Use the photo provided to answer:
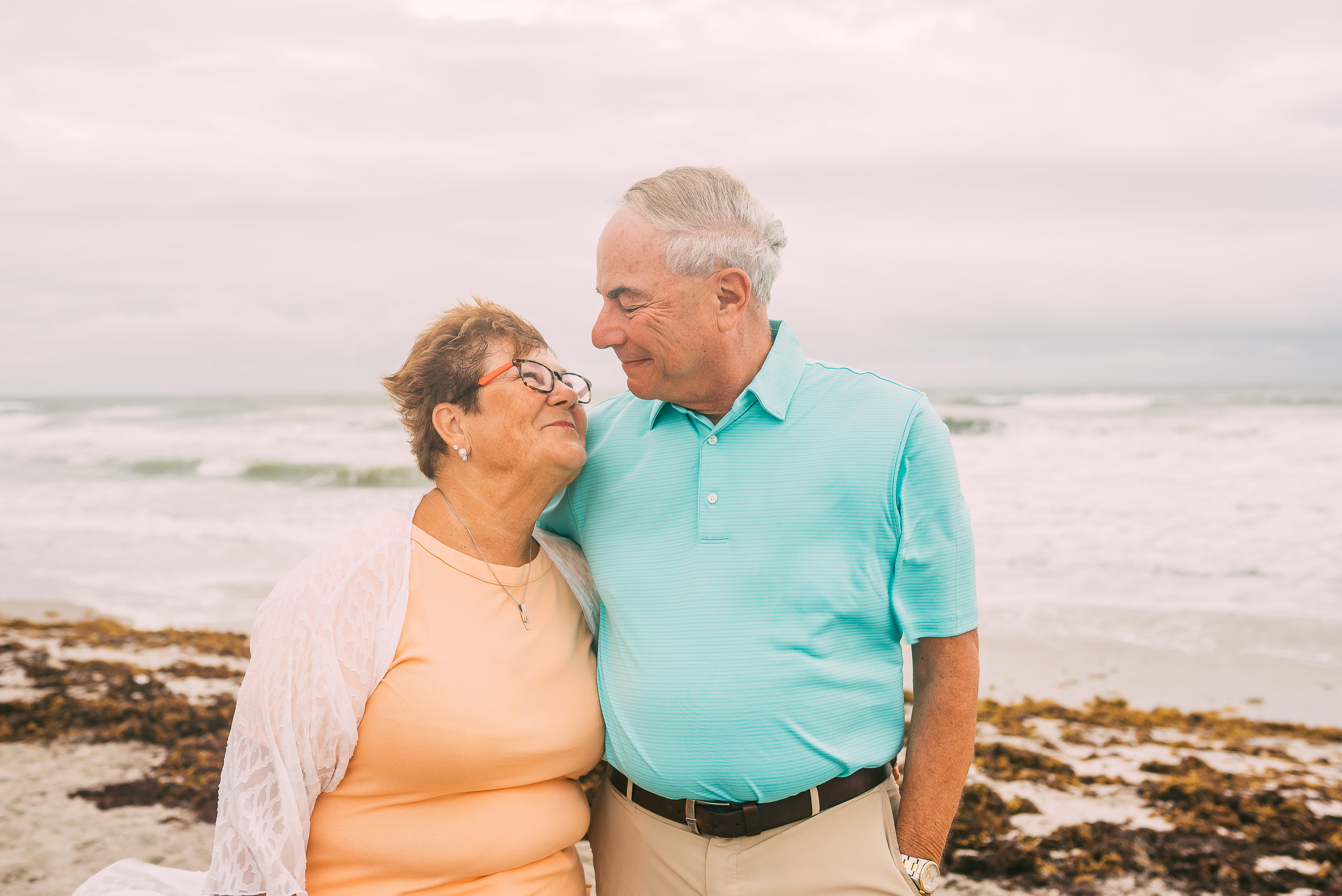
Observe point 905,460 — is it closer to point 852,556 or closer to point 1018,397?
point 852,556

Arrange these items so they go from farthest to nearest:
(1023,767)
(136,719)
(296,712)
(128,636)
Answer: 1. (128,636)
2. (136,719)
3. (1023,767)
4. (296,712)

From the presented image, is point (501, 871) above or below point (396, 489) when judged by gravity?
above

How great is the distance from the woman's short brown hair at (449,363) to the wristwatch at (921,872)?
5.07 ft

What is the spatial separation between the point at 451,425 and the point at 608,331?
476 mm

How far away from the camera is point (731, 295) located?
234cm

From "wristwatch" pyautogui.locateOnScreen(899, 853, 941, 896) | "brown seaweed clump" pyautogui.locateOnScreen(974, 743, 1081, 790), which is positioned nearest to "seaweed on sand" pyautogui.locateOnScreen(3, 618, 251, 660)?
"brown seaweed clump" pyautogui.locateOnScreen(974, 743, 1081, 790)

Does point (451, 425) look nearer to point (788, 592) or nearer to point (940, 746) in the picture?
point (788, 592)

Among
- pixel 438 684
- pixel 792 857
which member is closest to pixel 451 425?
pixel 438 684

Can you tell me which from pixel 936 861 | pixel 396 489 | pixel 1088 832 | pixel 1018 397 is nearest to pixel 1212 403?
pixel 1018 397

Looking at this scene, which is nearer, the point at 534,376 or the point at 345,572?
the point at 345,572

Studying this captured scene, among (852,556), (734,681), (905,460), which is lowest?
(734,681)

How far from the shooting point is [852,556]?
2.15 metres

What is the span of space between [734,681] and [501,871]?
29.3 inches

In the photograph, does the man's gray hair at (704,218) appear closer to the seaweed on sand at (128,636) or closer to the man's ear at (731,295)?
the man's ear at (731,295)
